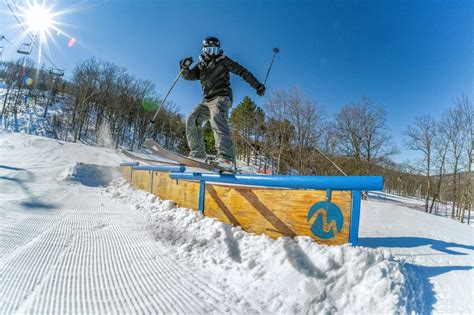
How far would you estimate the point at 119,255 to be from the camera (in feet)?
7.73

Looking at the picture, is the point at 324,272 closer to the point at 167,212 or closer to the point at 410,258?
the point at 410,258

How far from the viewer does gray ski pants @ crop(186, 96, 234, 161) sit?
11.3 ft

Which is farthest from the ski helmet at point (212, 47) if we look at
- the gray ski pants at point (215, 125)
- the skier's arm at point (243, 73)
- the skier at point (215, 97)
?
the gray ski pants at point (215, 125)

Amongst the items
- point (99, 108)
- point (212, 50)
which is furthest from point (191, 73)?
point (99, 108)

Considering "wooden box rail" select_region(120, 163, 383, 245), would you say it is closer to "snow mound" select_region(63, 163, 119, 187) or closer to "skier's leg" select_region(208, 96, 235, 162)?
"skier's leg" select_region(208, 96, 235, 162)

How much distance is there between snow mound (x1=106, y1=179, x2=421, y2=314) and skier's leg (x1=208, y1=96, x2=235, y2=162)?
125 centimetres

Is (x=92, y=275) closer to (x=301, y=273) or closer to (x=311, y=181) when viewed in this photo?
(x=301, y=273)

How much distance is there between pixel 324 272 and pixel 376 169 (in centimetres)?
2561

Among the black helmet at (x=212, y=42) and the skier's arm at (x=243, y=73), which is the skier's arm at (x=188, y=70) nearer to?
the black helmet at (x=212, y=42)

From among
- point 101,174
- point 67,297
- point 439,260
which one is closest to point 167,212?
point 67,297

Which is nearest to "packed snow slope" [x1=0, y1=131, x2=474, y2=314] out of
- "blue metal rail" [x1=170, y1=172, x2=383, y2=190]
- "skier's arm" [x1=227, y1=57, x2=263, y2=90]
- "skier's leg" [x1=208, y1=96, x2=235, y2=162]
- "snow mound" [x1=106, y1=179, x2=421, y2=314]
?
"snow mound" [x1=106, y1=179, x2=421, y2=314]

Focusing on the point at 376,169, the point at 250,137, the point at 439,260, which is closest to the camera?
the point at 439,260

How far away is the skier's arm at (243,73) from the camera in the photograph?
3467 millimetres

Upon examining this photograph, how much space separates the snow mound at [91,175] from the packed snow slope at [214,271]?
5.89 m
